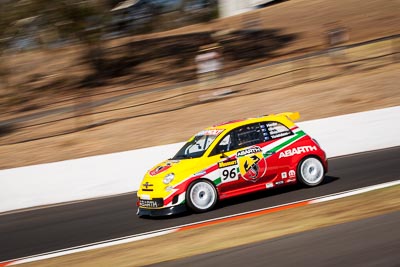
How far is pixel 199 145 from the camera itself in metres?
11.5

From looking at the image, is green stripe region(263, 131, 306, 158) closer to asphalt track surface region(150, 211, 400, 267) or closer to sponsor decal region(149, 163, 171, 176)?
sponsor decal region(149, 163, 171, 176)

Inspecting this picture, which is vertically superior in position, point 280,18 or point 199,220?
point 280,18

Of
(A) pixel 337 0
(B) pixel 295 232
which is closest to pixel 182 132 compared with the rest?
(B) pixel 295 232

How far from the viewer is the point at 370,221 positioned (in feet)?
25.9

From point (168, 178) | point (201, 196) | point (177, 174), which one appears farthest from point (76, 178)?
point (201, 196)

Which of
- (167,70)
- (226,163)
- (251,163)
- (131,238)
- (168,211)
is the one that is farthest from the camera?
(167,70)

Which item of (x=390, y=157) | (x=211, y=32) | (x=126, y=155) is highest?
(x=211, y=32)

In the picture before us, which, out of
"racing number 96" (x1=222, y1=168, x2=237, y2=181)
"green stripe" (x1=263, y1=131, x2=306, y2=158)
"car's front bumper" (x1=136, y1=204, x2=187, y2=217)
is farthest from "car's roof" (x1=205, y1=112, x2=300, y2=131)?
"car's front bumper" (x1=136, y1=204, x2=187, y2=217)

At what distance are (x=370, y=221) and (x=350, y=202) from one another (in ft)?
6.12

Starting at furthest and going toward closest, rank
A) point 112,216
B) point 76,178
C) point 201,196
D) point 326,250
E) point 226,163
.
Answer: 1. point 76,178
2. point 112,216
3. point 226,163
4. point 201,196
5. point 326,250

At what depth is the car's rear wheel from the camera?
35.0ft

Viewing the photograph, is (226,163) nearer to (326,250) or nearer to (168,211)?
(168,211)

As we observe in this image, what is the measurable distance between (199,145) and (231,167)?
800 mm

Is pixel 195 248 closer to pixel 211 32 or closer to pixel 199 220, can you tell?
pixel 199 220
